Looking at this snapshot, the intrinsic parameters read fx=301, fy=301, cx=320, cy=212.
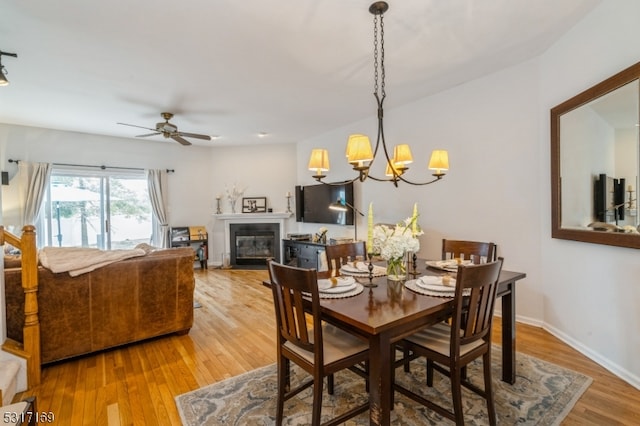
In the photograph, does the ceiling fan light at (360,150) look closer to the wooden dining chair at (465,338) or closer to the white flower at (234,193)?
the wooden dining chair at (465,338)

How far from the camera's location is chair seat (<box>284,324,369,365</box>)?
1.59 meters

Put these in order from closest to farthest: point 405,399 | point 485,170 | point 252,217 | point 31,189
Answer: point 405,399
point 485,170
point 31,189
point 252,217

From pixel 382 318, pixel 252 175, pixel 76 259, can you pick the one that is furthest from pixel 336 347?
pixel 252 175

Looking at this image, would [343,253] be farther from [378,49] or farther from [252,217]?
[252,217]

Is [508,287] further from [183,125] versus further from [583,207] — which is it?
[183,125]

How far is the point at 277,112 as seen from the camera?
454 centimetres

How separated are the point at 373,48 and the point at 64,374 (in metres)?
3.76

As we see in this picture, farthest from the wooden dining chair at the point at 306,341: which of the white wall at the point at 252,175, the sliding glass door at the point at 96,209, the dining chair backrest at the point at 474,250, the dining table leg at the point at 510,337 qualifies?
the sliding glass door at the point at 96,209

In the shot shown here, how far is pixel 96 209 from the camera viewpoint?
571cm

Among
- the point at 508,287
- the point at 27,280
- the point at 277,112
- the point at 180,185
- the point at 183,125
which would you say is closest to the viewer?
the point at 508,287

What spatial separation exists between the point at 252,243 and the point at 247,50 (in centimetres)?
460

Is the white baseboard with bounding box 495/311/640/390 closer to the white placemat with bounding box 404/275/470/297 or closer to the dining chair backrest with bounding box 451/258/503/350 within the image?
the dining chair backrest with bounding box 451/258/503/350

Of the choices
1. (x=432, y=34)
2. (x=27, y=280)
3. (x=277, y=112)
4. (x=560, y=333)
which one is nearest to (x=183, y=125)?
(x=277, y=112)

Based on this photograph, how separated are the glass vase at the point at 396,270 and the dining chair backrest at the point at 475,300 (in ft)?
1.37
